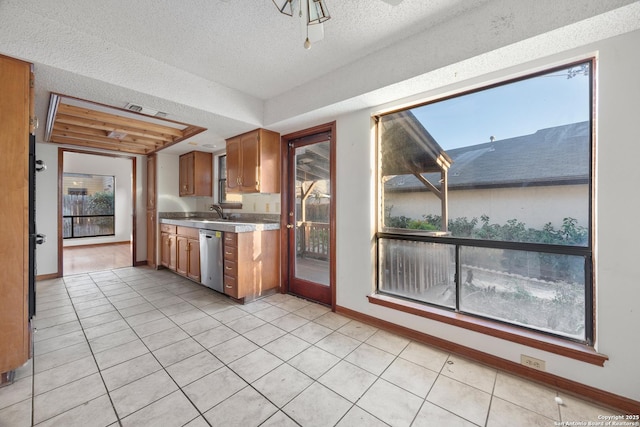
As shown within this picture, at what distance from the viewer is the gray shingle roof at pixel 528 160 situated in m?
1.78

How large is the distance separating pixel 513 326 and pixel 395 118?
207 cm

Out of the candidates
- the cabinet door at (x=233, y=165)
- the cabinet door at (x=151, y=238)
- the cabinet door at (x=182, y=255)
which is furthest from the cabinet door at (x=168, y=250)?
the cabinet door at (x=233, y=165)

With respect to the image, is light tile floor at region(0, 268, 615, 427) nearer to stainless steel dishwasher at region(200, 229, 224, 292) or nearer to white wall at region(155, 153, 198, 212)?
stainless steel dishwasher at region(200, 229, 224, 292)

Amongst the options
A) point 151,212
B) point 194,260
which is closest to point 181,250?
point 194,260

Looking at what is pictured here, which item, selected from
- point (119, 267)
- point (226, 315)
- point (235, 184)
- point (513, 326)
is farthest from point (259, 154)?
point (119, 267)

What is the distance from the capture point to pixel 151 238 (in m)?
5.12

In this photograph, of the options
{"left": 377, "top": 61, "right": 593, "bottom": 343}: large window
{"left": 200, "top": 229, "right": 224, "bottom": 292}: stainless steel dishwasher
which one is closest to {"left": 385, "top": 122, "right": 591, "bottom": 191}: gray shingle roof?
{"left": 377, "top": 61, "right": 593, "bottom": 343}: large window

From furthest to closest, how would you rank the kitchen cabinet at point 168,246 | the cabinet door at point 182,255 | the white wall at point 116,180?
the white wall at point 116,180
the kitchen cabinet at point 168,246
the cabinet door at point 182,255

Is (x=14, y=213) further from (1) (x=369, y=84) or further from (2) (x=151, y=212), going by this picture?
(2) (x=151, y=212)

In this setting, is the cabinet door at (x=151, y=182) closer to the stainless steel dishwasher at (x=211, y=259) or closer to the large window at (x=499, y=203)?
the stainless steel dishwasher at (x=211, y=259)

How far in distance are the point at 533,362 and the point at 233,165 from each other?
383cm

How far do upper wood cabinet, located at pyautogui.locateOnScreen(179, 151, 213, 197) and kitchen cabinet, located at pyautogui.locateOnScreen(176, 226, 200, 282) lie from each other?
87cm

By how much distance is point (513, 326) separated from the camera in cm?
198

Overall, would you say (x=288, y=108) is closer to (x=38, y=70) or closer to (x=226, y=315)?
(x=38, y=70)
